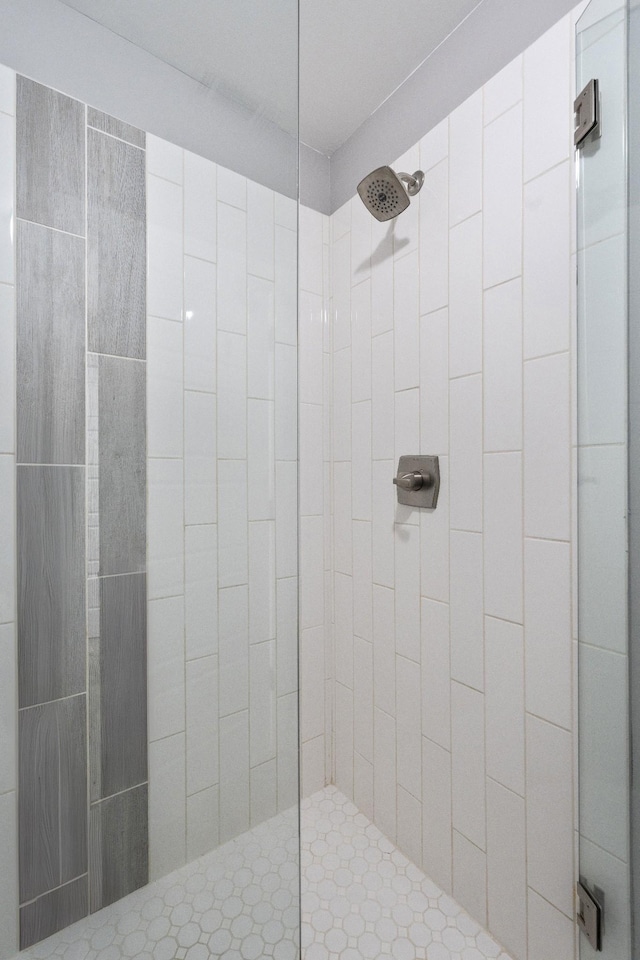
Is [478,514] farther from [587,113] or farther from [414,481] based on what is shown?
[587,113]

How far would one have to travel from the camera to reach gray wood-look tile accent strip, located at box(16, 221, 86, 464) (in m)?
0.48

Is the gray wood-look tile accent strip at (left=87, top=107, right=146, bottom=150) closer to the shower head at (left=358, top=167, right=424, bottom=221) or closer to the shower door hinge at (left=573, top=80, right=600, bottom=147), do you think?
the shower door hinge at (left=573, top=80, right=600, bottom=147)

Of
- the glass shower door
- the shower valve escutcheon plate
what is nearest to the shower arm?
the glass shower door

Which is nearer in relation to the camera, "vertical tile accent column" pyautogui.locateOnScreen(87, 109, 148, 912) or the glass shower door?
"vertical tile accent column" pyautogui.locateOnScreen(87, 109, 148, 912)

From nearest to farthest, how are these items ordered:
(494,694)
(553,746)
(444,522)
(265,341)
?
(265,341), (553,746), (494,694), (444,522)

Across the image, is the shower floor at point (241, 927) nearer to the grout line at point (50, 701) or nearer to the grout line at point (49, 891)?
the grout line at point (49, 891)

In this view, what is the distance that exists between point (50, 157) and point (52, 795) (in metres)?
0.66

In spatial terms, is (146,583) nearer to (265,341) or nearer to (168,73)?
(265,341)

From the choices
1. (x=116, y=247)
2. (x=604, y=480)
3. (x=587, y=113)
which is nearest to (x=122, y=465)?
(x=116, y=247)

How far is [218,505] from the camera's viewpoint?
0.58 metres

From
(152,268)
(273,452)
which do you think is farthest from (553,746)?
(152,268)

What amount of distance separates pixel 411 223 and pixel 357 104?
44 cm

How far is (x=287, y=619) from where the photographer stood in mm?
648

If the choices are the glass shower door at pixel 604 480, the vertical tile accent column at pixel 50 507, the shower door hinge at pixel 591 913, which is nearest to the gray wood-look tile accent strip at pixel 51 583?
the vertical tile accent column at pixel 50 507
